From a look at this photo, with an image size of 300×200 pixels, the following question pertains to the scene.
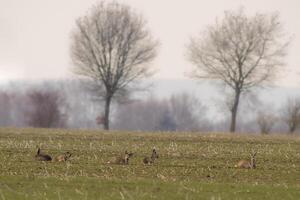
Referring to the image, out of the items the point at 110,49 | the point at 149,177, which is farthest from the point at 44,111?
the point at 149,177

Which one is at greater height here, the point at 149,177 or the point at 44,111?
the point at 44,111

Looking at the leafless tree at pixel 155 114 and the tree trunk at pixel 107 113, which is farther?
the leafless tree at pixel 155 114

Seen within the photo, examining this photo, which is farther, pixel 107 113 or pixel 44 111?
pixel 44 111

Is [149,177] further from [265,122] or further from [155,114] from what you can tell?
[155,114]

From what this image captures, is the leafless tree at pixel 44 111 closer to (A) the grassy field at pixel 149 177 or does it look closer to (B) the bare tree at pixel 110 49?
(B) the bare tree at pixel 110 49

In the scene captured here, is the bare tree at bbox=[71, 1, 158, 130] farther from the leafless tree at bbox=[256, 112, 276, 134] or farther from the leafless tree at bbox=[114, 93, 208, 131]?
the leafless tree at bbox=[114, 93, 208, 131]

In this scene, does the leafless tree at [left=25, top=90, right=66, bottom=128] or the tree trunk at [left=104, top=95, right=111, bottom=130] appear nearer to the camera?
the tree trunk at [left=104, top=95, right=111, bottom=130]

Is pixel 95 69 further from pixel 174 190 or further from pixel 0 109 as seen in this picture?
pixel 0 109

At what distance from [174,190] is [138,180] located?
182 centimetres

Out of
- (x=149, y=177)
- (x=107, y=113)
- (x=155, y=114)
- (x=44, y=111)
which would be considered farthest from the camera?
(x=155, y=114)

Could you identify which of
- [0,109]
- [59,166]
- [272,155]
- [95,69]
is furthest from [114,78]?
[0,109]

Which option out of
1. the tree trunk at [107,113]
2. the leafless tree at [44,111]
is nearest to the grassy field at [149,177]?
the tree trunk at [107,113]

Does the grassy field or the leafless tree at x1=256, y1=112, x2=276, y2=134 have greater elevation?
the leafless tree at x1=256, y1=112, x2=276, y2=134

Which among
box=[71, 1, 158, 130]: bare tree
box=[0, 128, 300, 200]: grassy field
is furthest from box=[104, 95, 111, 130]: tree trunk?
box=[0, 128, 300, 200]: grassy field
